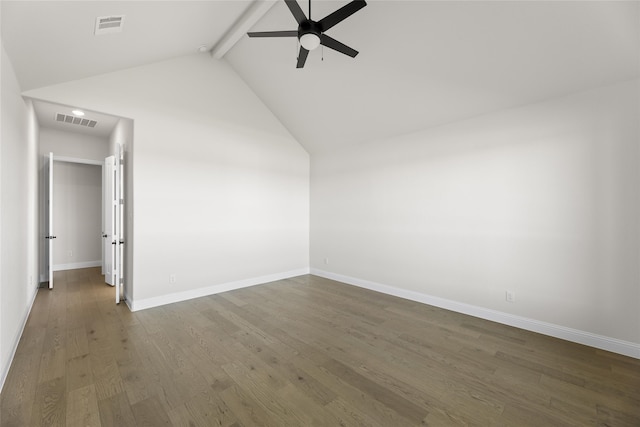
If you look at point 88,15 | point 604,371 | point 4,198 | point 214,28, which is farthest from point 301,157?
point 604,371

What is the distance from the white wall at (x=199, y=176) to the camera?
3.71 m

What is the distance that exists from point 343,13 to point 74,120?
487cm

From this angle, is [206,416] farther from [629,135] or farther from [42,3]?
[629,135]

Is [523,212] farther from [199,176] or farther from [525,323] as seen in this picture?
[199,176]

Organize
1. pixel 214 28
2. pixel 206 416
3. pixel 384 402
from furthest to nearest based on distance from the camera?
pixel 214 28 < pixel 384 402 < pixel 206 416

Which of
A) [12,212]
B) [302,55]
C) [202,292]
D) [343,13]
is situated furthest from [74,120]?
[343,13]

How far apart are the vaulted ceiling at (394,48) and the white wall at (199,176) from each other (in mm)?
320

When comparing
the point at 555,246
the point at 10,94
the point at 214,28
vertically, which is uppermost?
the point at 214,28

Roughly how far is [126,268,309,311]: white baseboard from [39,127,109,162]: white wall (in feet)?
12.0

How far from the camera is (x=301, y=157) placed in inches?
231

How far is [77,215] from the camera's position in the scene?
627 cm

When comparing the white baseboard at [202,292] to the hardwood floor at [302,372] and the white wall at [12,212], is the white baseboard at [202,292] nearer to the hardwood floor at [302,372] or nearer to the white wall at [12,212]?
the hardwood floor at [302,372]

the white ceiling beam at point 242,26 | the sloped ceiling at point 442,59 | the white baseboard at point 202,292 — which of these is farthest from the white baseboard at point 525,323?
the white ceiling beam at point 242,26

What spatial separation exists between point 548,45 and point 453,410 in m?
3.30
